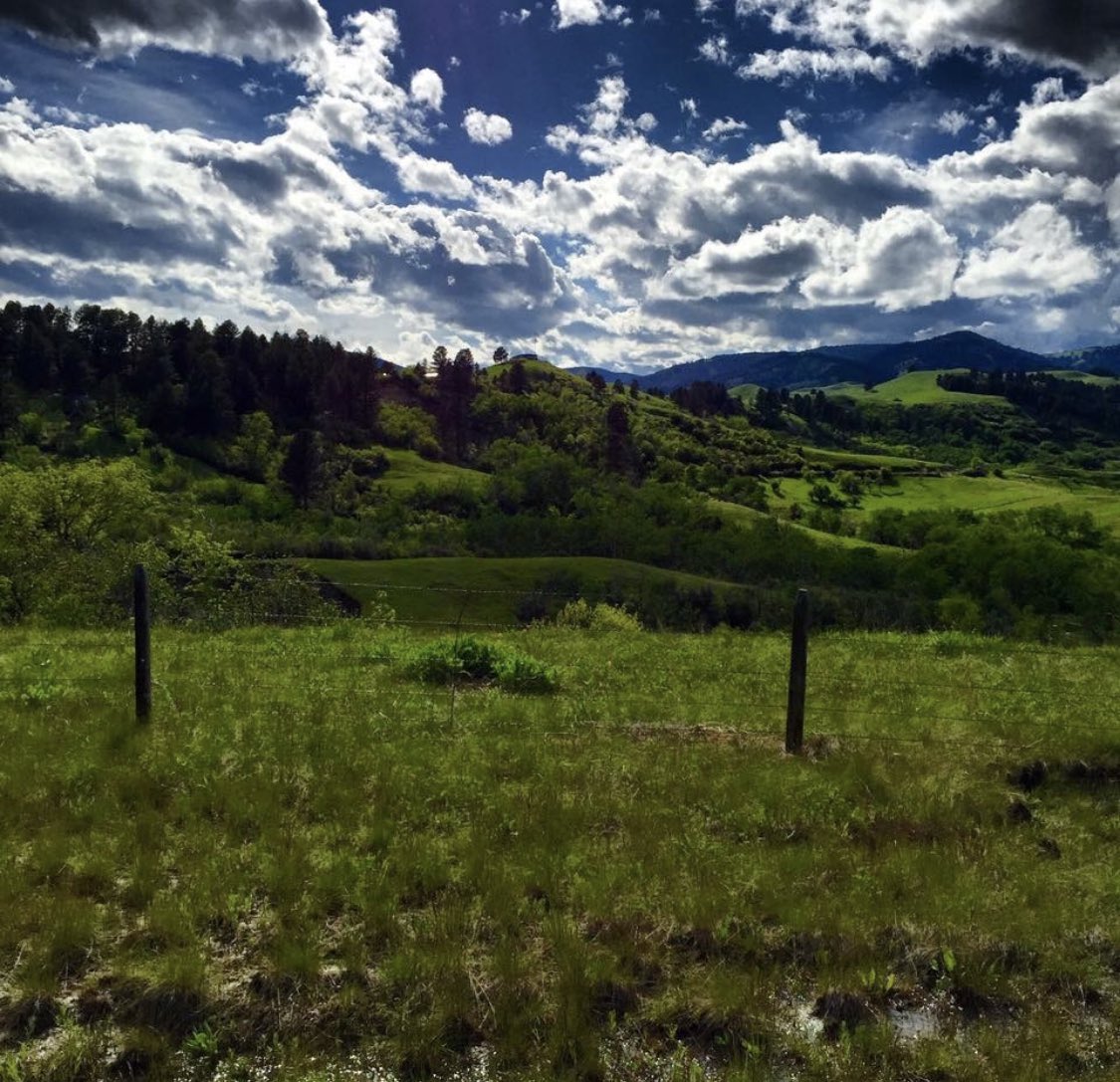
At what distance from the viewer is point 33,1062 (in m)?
7.03

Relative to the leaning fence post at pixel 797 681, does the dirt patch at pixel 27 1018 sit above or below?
below

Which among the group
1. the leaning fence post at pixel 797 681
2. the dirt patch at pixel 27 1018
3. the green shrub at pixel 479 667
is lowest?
the dirt patch at pixel 27 1018

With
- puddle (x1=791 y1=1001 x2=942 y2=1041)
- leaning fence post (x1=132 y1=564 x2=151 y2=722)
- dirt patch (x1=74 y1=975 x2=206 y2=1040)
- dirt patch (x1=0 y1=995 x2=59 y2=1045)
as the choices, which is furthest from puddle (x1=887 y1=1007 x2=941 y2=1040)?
leaning fence post (x1=132 y1=564 x2=151 y2=722)

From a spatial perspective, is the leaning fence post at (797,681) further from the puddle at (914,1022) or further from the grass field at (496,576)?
the grass field at (496,576)

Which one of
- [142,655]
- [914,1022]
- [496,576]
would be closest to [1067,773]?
[914,1022]

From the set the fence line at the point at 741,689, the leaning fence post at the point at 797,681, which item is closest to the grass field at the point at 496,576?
the fence line at the point at 741,689

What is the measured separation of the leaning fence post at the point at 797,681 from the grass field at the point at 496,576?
114536 millimetres

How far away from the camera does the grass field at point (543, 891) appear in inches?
295

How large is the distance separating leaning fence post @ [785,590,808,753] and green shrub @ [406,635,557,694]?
600cm

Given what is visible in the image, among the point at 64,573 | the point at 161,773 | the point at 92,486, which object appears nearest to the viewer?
the point at 161,773

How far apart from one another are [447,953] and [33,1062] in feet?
11.9

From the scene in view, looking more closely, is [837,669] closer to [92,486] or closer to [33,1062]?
[33,1062]

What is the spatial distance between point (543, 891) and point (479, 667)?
396 inches

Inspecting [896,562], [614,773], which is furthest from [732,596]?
[614,773]
